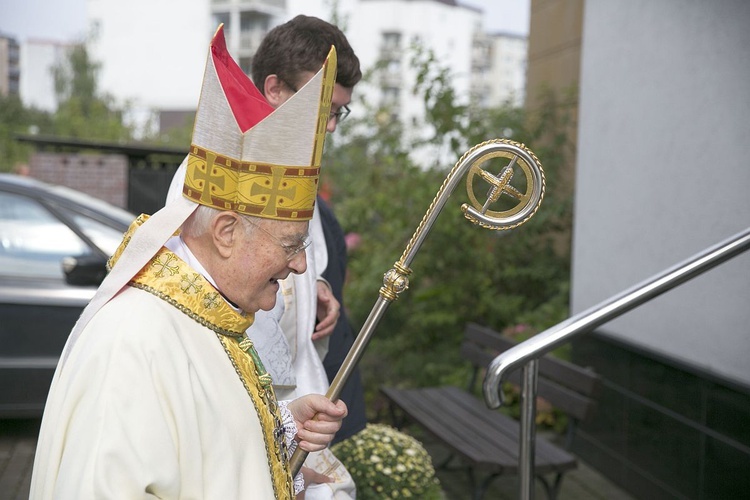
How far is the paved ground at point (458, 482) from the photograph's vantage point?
17.2ft

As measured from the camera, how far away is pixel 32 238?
20.1 ft

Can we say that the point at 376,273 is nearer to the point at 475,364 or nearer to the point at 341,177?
the point at 475,364

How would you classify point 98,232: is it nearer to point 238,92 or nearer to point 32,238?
point 32,238

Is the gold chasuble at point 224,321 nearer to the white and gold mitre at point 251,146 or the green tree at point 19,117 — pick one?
the white and gold mitre at point 251,146

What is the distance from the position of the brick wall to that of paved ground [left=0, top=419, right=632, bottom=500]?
198 inches

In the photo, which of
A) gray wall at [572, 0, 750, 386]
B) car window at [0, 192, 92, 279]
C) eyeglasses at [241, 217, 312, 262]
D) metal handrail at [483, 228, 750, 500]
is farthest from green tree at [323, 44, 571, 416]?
eyeglasses at [241, 217, 312, 262]

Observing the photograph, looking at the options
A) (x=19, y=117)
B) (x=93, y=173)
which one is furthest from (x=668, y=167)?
(x=19, y=117)

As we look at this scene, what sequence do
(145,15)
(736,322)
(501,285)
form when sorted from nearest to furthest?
(736,322)
(501,285)
(145,15)

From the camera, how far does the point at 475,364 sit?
594 centimetres

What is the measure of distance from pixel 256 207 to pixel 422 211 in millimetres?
5574

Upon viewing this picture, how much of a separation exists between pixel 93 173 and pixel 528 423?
8600 millimetres

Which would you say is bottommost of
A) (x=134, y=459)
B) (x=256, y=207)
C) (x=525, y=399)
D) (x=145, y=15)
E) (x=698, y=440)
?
(x=698, y=440)

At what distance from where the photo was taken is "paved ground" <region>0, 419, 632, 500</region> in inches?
207

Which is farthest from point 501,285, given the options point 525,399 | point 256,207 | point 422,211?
point 256,207
